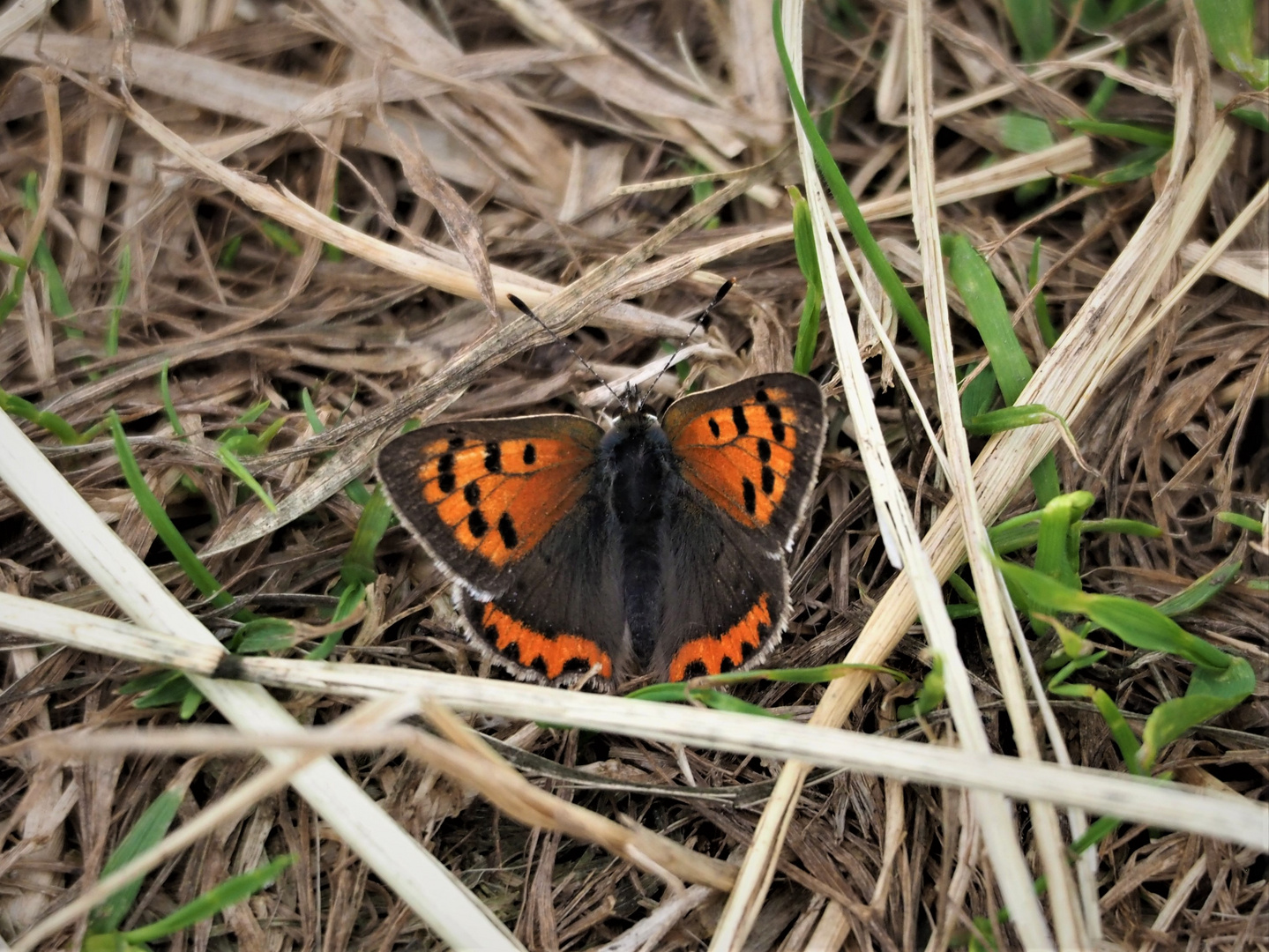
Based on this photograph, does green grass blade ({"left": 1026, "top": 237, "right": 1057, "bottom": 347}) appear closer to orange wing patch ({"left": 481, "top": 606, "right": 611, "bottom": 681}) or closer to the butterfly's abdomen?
the butterfly's abdomen

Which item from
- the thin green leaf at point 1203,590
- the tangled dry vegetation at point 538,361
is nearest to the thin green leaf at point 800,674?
the tangled dry vegetation at point 538,361

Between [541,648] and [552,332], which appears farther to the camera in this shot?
[552,332]

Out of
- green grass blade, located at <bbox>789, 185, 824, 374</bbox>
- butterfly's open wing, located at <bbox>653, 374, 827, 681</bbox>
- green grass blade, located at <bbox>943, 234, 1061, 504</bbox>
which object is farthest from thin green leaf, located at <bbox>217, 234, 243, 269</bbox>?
green grass blade, located at <bbox>943, 234, 1061, 504</bbox>

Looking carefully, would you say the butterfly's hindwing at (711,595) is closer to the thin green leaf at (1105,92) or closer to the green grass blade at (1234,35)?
the thin green leaf at (1105,92)

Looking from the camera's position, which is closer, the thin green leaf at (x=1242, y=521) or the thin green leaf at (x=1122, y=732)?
the thin green leaf at (x=1122, y=732)

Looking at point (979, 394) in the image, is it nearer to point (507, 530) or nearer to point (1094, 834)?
point (1094, 834)

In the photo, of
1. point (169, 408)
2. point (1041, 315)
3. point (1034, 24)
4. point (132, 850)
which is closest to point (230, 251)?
point (169, 408)

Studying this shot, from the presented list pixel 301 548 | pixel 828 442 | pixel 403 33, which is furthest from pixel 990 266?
pixel 301 548

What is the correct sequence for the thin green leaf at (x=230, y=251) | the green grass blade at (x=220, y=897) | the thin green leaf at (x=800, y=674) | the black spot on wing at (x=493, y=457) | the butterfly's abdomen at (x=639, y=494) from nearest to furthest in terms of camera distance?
1. the green grass blade at (x=220, y=897)
2. the thin green leaf at (x=800, y=674)
3. the black spot on wing at (x=493, y=457)
4. the butterfly's abdomen at (x=639, y=494)
5. the thin green leaf at (x=230, y=251)
